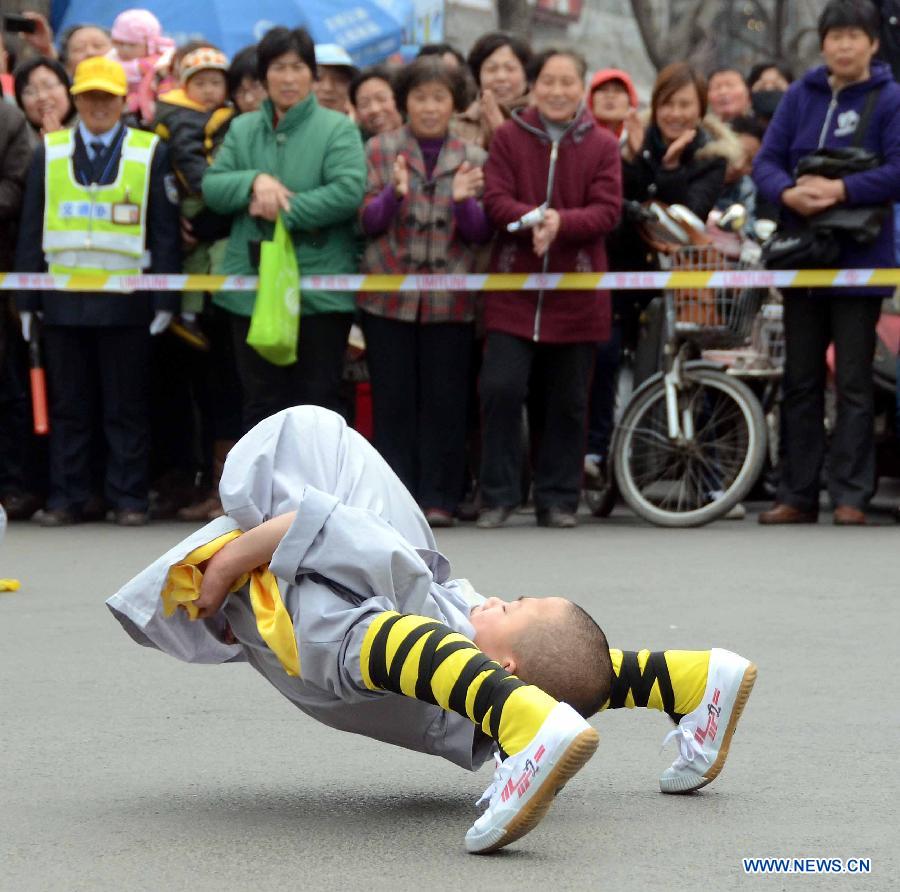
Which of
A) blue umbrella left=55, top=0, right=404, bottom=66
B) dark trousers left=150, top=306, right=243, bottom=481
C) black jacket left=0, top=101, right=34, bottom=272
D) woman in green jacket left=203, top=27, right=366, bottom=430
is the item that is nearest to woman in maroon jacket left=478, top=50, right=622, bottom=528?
woman in green jacket left=203, top=27, right=366, bottom=430

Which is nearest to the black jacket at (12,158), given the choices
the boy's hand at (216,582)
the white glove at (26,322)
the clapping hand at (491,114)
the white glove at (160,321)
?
the white glove at (26,322)

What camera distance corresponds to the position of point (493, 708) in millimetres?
3818

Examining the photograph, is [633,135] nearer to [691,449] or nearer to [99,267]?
[691,449]

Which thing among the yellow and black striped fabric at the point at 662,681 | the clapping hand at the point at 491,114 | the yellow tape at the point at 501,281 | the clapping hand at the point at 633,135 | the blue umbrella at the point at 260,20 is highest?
the blue umbrella at the point at 260,20

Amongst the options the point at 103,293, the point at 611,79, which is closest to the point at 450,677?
the point at 103,293

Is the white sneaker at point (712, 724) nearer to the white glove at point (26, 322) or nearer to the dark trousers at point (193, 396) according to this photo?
the dark trousers at point (193, 396)

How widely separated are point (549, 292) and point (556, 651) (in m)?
5.69

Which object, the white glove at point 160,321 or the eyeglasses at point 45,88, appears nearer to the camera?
the white glove at point 160,321

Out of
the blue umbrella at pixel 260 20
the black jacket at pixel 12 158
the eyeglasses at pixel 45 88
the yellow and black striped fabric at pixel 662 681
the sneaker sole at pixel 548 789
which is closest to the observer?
the sneaker sole at pixel 548 789

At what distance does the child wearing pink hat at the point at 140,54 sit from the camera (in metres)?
11.5

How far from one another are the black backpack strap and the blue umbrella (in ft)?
23.5

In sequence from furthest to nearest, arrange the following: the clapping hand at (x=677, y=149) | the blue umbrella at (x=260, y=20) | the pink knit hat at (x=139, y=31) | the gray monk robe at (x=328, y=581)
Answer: the blue umbrella at (x=260, y=20) < the pink knit hat at (x=139, y=31) < the clapping hand at (x=677, y=149) < the gray monk robe at (x=328, y=581)

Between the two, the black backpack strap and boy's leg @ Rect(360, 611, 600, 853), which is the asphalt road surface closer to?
boy's leg @ Rect(360, 611, 600, 853)

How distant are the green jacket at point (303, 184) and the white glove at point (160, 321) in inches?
12.7
